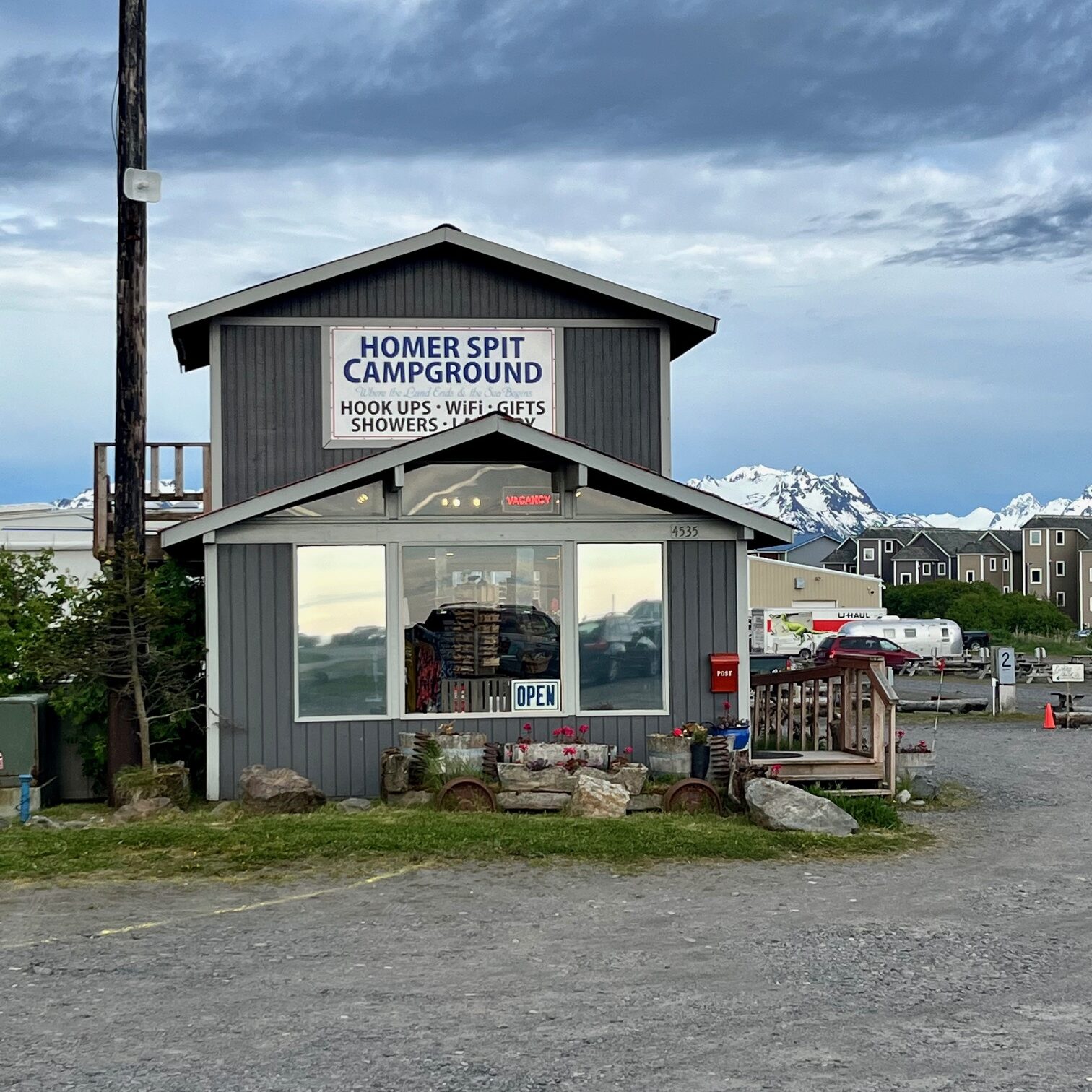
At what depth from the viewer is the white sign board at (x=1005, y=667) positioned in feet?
103

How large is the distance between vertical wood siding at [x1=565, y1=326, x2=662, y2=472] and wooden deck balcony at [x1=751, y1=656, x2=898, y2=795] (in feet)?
12.1

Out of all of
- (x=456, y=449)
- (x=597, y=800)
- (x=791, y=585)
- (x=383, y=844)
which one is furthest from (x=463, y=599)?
(x=791, y=585)

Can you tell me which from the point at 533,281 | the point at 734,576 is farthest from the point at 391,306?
the point at 734,576

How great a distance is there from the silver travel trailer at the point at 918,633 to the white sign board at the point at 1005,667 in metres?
23.9

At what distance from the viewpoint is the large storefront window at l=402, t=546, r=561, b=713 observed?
15.6 m

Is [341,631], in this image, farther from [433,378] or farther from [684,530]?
[433,378]

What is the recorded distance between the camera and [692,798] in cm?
1443

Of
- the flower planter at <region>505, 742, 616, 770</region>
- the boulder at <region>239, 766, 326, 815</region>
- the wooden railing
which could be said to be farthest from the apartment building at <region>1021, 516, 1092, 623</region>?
the boulder at <region>239, 766, 326, 815</region>

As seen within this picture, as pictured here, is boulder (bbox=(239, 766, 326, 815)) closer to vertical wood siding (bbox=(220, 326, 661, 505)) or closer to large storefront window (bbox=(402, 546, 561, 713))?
large storefront window (bbox=(402, 546, 561, 713))

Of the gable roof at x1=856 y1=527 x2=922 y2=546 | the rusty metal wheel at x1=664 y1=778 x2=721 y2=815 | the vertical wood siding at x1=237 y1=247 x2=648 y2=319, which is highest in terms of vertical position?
the gable roof at x1=856 y1=527 x2=922 y2=546

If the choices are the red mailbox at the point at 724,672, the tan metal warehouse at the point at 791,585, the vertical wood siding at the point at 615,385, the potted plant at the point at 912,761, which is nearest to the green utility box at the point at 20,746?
the red mailbox at the point at 724,672

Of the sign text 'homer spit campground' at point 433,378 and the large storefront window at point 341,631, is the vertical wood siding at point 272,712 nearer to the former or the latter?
the large storefront window at point 341,631

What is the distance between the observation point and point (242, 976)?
8266mm

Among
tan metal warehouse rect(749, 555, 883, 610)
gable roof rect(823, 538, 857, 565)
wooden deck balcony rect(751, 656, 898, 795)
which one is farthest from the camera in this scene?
gable roof rect(823, 538, 857, 565)
